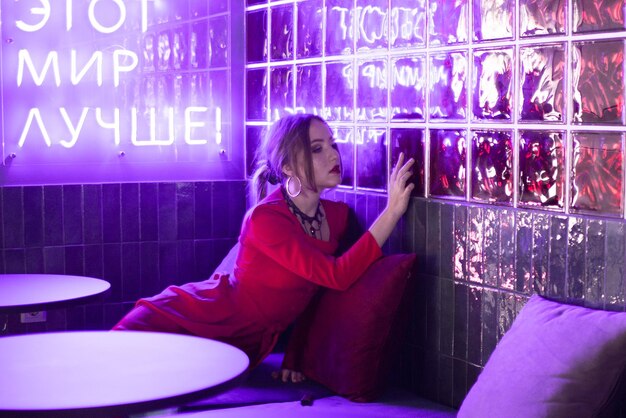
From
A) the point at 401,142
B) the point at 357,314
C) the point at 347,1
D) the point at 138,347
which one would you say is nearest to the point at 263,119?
the point at 347,1

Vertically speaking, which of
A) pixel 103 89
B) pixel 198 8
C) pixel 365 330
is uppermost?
pixel 198 8

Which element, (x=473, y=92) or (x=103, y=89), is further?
(x=103, y=89)

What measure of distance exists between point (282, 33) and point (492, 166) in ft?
5.79

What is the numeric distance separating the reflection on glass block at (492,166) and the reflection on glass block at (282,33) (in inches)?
60.3

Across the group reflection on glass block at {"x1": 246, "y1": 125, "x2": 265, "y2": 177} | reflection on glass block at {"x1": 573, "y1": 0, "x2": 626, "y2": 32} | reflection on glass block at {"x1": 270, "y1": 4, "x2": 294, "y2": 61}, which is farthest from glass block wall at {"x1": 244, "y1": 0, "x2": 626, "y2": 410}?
reflection on glass block at {"x1": 246, "y1": 125, "x2": 265, "y2": 177}

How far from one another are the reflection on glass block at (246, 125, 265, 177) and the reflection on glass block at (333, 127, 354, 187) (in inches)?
33.1

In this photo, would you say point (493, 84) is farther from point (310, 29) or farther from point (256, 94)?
point (256, 94)

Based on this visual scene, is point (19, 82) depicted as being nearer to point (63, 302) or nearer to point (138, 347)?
point (63, 302)

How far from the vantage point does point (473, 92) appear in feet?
11.2

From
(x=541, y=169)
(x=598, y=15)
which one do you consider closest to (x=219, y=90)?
(x=541, y=169)

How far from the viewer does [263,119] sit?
497cm

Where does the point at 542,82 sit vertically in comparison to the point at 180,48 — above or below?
below

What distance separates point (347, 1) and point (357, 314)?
1.43m

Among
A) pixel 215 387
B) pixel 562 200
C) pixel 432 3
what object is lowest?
pixel 215 387
